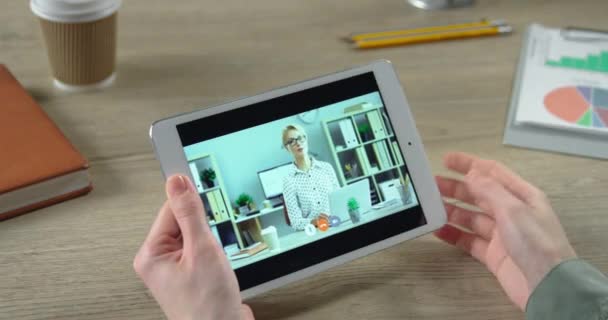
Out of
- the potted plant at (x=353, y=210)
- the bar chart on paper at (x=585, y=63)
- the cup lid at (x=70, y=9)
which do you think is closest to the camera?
the potted plant at (x=353, y=210)

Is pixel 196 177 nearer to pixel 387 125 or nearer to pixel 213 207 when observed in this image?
pixel 213 207

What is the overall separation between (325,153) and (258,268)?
13 centimetres

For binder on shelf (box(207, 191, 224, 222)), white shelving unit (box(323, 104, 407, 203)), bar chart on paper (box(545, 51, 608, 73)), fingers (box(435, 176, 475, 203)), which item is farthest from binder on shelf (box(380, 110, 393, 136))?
bar chart on paper (box(545, 51, 608, 73))

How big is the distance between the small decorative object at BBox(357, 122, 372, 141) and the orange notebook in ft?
0.98

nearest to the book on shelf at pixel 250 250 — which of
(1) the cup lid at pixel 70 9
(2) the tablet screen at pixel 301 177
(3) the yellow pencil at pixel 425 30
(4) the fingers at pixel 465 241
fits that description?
(2) the tablet screen at pixel 301 177

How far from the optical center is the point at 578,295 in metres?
0.62

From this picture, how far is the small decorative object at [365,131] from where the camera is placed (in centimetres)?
72

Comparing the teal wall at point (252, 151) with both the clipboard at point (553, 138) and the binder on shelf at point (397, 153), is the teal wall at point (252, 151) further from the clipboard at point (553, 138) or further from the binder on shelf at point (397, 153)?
the clipboard at point (553, 138)

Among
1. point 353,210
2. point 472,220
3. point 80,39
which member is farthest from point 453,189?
point 80,39

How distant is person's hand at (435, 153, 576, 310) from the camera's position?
2.18ft

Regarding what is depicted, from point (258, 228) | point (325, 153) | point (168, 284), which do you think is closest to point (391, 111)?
point (325, 153)

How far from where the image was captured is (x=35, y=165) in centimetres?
75

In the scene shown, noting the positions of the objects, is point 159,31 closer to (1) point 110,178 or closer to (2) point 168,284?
(1) point 110,178

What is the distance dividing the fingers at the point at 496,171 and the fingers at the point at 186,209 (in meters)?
0.32
